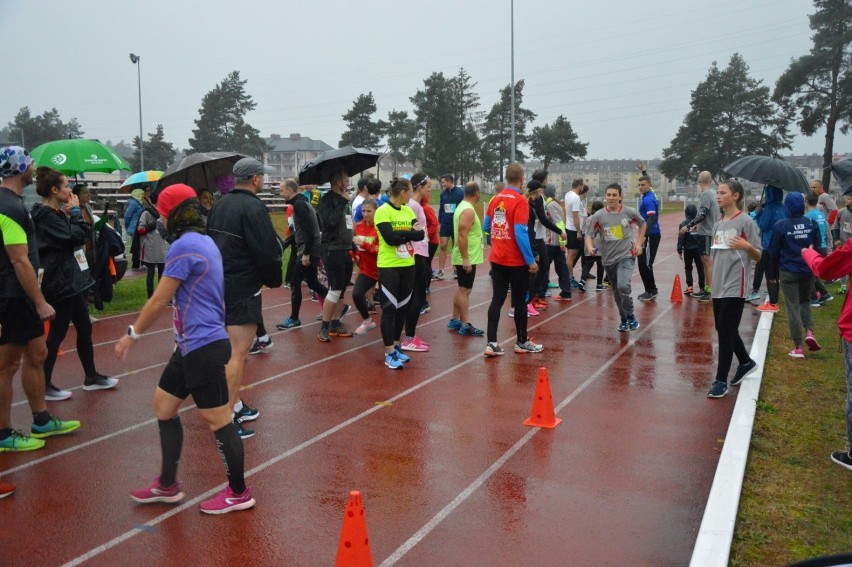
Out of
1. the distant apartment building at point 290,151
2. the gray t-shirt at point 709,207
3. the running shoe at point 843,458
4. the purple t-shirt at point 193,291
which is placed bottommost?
the running shoe at point 843,458

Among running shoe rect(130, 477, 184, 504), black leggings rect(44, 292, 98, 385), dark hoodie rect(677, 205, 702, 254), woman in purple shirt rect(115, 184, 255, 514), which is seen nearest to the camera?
woman in purple shirt rect(115, 184, 255, 514)

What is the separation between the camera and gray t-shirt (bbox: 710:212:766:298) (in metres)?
7.00

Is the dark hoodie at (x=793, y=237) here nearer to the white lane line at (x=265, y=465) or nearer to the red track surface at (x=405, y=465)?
the red track surface at (x=405, y=465)

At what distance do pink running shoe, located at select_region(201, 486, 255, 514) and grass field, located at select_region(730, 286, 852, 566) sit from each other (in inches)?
113

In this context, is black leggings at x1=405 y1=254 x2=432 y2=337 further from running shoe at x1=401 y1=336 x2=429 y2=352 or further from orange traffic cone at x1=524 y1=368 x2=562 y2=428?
orange traffic cone at x1=524 y1=368 x2=562 y2=428

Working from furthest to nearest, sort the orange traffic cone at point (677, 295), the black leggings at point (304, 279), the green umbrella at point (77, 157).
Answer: the orange traffic cone at point (677, 295) → the green umbrella at point (77, 157) → the black leggings at point (304, 279)

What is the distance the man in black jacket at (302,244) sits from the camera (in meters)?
9.34

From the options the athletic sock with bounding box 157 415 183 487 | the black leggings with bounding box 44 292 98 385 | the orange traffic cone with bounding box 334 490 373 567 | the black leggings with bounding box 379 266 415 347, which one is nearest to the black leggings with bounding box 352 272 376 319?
the black leggings with bounding box 379 266 415 347

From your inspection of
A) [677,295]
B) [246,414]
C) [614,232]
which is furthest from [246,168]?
[677,295]

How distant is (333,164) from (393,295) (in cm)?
246

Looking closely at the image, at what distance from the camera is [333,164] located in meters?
9.84

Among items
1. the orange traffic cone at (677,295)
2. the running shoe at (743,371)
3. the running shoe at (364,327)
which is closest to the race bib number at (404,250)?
the running shoe at (364,327)

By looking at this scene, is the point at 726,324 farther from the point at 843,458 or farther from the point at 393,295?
the point at 393,295

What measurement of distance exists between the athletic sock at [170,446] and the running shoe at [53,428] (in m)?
1.85
